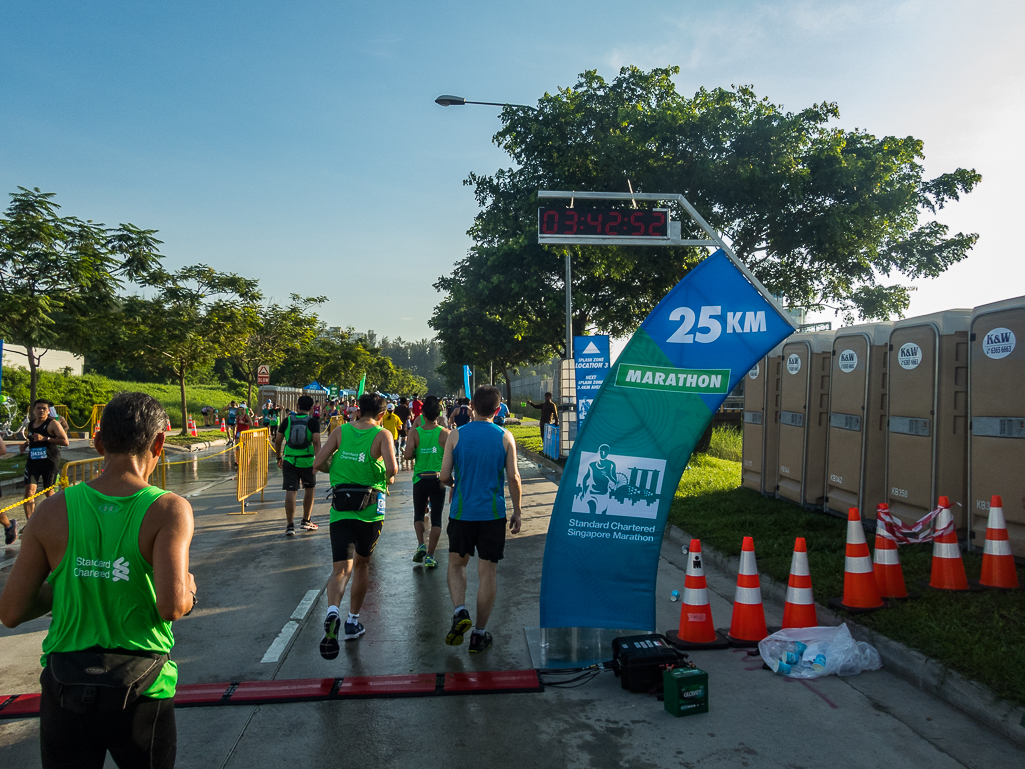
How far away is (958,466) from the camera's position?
770cm

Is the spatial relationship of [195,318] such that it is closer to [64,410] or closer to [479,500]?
[64,410]

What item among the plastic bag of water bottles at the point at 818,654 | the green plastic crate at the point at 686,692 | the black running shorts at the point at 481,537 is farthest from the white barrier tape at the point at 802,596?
the black running shorts at the point at 481,537

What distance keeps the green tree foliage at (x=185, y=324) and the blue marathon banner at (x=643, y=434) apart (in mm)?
24038

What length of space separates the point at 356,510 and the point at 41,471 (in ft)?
23.1

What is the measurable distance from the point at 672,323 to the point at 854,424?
5.43 m

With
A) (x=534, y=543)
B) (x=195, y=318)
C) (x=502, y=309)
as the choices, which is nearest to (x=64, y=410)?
(x=195, y=318)

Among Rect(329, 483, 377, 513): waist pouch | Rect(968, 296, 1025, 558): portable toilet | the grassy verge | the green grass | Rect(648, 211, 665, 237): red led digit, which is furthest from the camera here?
the green grass

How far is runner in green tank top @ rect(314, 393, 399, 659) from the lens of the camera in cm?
561

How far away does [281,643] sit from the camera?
18.4 ft

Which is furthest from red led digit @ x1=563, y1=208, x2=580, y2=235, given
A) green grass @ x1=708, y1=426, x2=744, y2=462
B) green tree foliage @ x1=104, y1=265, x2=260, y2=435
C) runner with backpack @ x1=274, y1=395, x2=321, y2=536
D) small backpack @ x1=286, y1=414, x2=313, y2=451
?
green tree foliage @ x1=104, y1=265, x2=260, y2=435

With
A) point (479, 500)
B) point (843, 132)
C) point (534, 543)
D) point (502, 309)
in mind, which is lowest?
point (534, 543)

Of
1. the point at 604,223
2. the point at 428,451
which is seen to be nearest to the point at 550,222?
the point at 604,223

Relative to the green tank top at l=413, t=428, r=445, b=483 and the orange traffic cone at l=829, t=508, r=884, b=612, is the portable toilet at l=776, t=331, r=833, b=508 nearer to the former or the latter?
the orange traffic cone at l=829, t=508, r=884, b=612

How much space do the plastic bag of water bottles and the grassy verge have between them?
319mm
